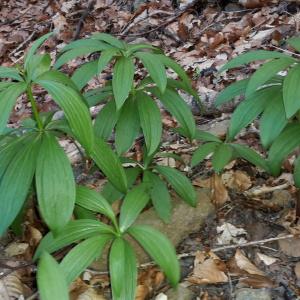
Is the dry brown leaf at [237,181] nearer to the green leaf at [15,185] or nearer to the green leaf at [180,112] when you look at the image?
the green leaf at [180,112]

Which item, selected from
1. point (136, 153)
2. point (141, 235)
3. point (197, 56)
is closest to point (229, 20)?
point (197, 56)

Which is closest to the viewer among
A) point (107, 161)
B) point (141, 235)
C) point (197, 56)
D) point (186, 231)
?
point (141, 235)

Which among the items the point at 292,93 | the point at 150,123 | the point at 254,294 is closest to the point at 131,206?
the point at 150,123

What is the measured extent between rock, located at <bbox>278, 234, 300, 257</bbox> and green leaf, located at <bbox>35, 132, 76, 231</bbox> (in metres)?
1.01

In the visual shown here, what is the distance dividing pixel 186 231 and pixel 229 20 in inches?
120

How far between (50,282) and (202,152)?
1066 mm

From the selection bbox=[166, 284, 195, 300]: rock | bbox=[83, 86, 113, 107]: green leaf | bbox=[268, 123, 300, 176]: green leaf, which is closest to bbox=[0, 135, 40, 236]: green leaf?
bbox=[83, 86, 113, 107]: green leaf

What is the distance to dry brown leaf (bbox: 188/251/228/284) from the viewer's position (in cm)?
189

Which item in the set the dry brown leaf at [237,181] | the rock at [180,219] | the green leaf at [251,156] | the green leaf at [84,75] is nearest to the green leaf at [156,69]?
the green leaf at [84,75]

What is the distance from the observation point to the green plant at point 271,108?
175 cm

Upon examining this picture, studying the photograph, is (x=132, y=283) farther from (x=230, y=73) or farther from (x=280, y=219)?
(x=230, y=73)

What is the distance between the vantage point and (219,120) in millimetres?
2953

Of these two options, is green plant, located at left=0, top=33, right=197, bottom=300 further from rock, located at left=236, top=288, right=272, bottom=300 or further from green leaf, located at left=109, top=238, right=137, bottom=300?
rock, located at left=236, top=288, right=272, bottom=300

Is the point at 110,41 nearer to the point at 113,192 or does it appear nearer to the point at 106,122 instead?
the point at 106,122
